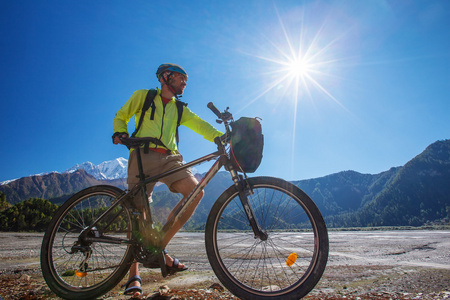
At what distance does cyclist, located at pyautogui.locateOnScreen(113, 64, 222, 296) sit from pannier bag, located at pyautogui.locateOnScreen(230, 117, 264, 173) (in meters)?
0.84

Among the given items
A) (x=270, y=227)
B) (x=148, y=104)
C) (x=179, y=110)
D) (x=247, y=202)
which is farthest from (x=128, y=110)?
(x=270, y=227)

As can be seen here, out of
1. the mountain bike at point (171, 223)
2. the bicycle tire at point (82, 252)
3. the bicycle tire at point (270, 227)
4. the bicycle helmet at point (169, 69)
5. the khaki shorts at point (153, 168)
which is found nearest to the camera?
the bicycle tire at point (270, 227)

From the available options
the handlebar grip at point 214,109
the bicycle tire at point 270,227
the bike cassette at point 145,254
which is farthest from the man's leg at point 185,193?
the handlebar grip at point 214,109

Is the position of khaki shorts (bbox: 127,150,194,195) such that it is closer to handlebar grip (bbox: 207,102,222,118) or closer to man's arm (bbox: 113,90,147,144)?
man's arm (bbox: 113,90,147,144)

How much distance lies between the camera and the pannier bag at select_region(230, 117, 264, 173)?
251 cm

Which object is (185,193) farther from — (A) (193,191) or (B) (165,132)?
(B) (165,132)

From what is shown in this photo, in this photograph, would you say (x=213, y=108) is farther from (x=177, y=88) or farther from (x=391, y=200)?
(x=391, y=200)

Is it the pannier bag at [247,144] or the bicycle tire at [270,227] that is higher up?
the pannier bag at [247,144]

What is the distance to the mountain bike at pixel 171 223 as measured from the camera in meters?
2.34

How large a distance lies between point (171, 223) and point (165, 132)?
1238 mm

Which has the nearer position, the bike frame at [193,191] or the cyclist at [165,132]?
the bike frame at [193,191]

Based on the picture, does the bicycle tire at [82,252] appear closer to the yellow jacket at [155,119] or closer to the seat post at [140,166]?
the seat post at [140,166]

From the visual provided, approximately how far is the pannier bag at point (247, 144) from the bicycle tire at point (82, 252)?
1588mm

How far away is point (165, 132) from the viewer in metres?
3.25
